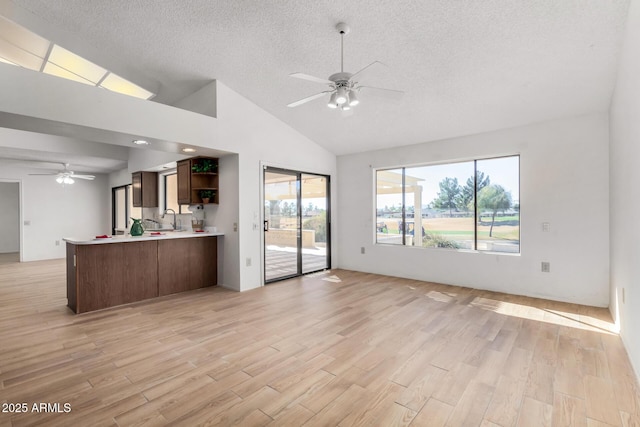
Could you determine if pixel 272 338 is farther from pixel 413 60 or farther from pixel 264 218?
pixel 413 60

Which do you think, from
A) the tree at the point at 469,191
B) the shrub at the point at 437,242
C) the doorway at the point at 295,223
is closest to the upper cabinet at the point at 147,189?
the doorway at the point at 295,223

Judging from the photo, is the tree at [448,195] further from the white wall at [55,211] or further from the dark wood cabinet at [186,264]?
the white wall at [55,211]

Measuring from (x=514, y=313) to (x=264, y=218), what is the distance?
13.1 ft

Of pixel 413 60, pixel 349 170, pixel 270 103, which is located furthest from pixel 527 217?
pixel 270 103

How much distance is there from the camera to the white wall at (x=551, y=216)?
405cm

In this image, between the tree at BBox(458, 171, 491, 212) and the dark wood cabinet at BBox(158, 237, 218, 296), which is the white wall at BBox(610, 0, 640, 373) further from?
the dark wood cabinet at BBox(158, 237, 218, 296)

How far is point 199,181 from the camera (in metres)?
5.42

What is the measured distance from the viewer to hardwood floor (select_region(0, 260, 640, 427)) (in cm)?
199

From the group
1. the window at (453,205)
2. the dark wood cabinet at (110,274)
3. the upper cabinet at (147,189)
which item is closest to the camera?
the dark wood cabinet at (110,274)

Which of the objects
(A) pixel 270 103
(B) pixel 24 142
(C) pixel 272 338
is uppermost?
(A) pixel 270 103

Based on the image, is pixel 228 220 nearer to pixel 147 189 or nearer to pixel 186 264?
pixel 186 264

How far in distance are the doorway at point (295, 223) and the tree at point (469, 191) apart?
2709 millimetres

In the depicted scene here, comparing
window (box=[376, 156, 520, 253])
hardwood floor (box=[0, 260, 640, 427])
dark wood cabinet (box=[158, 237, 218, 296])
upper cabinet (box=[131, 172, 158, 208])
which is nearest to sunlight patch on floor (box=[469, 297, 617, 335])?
hardwood floor (box=[0, 260, 640, 427])

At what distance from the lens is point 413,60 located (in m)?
3.54
